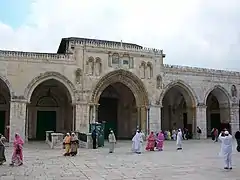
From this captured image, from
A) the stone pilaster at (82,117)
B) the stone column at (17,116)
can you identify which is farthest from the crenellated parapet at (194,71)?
the stone column at (17,116)

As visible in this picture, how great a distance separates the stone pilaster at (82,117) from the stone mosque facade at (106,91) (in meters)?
0.07

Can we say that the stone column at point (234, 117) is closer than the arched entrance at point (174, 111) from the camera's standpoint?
Yes

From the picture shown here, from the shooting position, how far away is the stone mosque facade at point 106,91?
21.8m

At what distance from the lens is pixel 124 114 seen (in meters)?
29.2

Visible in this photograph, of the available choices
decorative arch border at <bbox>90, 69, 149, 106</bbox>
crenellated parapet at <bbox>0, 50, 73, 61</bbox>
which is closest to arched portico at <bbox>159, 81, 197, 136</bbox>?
decorative arch border at <bbox>90, 69, 149, 106</bbox>

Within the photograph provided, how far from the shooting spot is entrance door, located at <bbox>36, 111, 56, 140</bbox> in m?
26.9

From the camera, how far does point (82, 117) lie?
2305cm

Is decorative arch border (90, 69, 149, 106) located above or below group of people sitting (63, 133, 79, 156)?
above

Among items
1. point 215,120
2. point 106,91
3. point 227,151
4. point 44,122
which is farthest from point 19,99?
point 215,120

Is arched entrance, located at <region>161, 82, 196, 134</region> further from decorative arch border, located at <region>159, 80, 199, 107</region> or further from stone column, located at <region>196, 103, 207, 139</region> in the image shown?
decorative arch border, located at <region>159, 80, 199, 107</region>

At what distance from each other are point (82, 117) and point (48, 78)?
361 centimetres

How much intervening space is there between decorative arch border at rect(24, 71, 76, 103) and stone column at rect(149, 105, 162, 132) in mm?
6229

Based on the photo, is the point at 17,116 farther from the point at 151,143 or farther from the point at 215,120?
the point at 215,120

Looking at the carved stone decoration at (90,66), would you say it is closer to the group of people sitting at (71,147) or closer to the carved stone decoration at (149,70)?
the carved stone decoration at (149,70)
